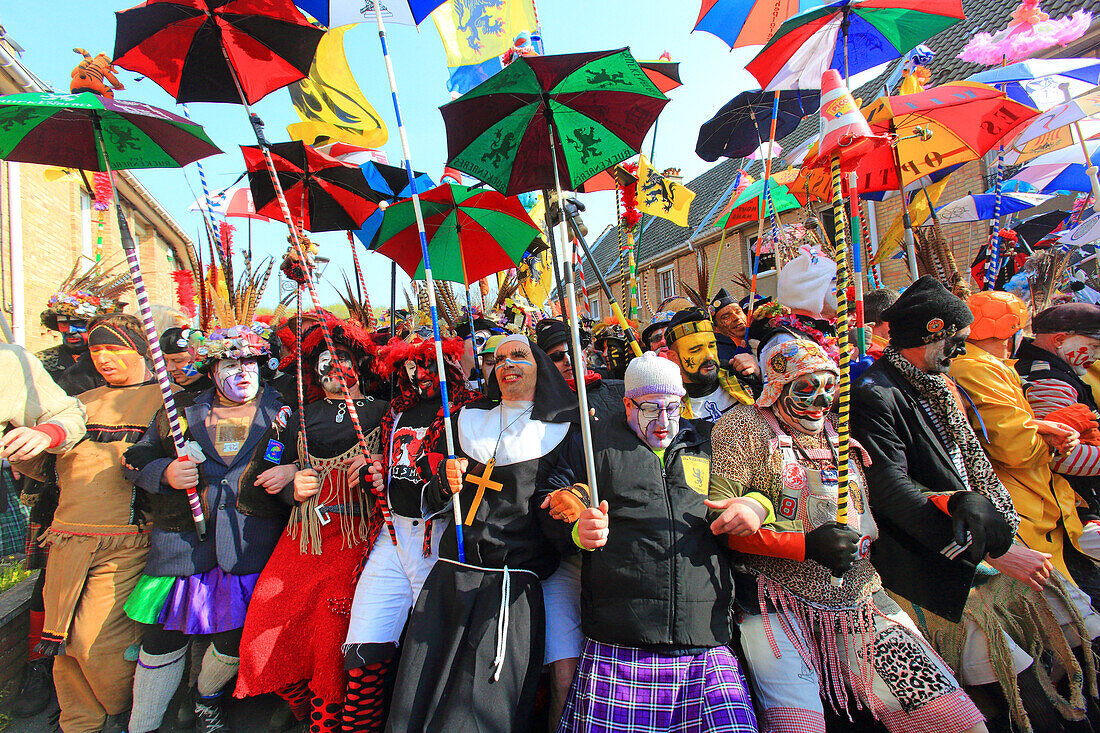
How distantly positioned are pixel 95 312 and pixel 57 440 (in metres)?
2.64

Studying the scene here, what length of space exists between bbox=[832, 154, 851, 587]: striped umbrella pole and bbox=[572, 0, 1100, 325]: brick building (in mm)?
2353

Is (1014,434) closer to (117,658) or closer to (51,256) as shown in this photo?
(117,658)

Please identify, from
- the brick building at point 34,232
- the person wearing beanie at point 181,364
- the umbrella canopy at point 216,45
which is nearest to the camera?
the umbrella canopy at point 216,45

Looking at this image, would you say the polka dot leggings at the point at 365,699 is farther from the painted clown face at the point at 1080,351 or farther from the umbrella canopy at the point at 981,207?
the umbrella canopy at the point at 981,207

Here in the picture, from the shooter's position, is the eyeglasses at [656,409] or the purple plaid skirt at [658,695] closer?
the purple plaid skirt at [658,695]

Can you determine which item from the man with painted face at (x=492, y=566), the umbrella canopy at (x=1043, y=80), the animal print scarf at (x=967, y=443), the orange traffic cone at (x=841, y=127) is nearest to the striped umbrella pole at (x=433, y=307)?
the man with painted face at (x=492, y=566)

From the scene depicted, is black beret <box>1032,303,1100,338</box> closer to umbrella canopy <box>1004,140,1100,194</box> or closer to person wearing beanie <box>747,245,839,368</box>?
person wearing beanie <box>747,245,839,368</box>

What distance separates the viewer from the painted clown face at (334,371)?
2.93 m

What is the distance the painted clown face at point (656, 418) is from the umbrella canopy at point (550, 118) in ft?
4.41

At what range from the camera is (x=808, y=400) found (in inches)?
82.3

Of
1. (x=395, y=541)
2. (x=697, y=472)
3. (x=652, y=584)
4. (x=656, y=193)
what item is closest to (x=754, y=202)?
(x=656, y=193)

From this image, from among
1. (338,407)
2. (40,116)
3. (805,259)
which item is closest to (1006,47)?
(805,259)

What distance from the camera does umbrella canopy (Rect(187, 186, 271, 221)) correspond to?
4.14m

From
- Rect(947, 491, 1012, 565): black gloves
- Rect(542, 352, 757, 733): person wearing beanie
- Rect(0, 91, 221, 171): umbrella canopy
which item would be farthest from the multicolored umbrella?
Rect(947, 491, 1012, 565): black gloves
